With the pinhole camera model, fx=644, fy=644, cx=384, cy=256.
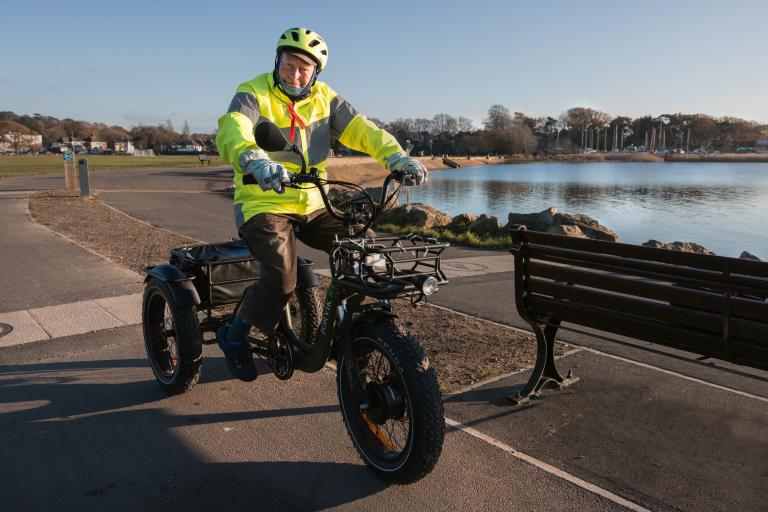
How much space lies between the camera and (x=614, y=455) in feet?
11.5

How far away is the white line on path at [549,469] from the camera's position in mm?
3043

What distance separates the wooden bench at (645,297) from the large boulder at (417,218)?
1042cm

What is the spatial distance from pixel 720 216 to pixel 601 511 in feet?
79.7

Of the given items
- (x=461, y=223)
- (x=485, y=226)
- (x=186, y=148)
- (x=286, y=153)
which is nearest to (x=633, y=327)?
→ (x=286, y=153)

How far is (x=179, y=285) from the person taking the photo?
4.25 m

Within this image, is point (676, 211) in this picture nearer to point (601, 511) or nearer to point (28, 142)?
point (601, 511)

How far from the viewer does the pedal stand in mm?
3848

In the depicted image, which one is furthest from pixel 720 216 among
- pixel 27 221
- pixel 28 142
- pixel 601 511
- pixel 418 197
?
pixel 28 142

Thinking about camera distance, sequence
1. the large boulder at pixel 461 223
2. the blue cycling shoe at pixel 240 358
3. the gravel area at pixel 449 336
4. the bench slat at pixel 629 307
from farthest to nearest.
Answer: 1. the large boulder at pixel 461 223
2. the gravel area at pixel 449 336
3. the blue cycling shoe at pixel 240 358
4. the bench slat at pixel 629 307

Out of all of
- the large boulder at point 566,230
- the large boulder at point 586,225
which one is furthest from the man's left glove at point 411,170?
the large boulder at point 586,225

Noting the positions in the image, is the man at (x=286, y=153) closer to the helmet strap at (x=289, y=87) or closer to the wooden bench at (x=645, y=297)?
the helmet strap at (x=289, y=87)

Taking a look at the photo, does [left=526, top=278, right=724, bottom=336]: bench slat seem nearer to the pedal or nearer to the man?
the man

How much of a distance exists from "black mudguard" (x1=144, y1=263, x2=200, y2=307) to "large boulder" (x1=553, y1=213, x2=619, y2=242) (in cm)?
1063

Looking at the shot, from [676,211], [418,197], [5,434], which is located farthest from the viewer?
[418,197]
